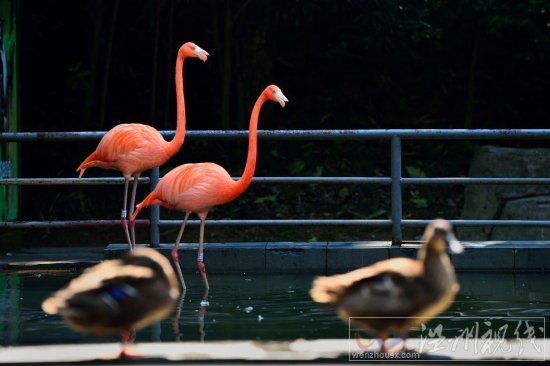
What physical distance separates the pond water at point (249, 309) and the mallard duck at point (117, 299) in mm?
1171

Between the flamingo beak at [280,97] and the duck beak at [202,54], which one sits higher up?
the duck beak at [202,54]

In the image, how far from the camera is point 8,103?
12.3 m

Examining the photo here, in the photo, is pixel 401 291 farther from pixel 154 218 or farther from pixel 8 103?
pixel 8 103

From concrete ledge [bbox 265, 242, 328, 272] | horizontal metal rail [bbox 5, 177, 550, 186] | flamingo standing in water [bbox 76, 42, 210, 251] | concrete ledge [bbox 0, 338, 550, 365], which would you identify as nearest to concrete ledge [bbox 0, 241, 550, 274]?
concrete ledge [bbox 265, 242, 328, 272]

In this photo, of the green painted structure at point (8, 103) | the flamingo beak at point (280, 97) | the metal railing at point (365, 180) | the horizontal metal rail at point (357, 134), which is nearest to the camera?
the flamingo beak at point (280, 97)

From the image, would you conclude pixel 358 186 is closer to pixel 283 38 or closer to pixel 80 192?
pixel 283 38

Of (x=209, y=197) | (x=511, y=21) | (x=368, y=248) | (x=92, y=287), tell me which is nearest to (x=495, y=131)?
(x=368, y=248)

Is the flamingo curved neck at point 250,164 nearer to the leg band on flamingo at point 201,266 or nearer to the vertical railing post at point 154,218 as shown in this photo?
the leg band on flamingo at point 201,266

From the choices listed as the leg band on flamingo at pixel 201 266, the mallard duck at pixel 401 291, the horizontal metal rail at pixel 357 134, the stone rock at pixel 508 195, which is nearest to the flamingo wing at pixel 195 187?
the leg band on flamingo at pixel 201 266

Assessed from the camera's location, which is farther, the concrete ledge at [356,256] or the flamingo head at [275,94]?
the concrete ledge at [356,256]

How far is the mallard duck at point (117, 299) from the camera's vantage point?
5.68 meters

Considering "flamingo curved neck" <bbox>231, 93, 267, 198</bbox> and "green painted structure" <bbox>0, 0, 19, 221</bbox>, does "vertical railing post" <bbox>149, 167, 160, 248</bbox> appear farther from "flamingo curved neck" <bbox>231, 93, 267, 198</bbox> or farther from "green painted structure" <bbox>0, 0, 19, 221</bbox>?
"green painted structure" <bbox>0, 0, 19, 221</bbox>

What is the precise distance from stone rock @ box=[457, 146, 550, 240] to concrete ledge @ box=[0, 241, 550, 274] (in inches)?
65.9

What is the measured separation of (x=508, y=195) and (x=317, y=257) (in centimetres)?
306
